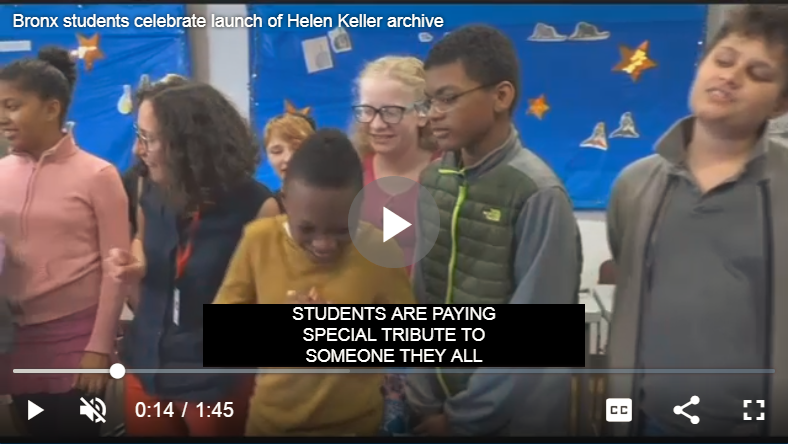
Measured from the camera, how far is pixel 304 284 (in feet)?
4.09

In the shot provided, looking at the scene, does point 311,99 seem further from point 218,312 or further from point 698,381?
point 698,381

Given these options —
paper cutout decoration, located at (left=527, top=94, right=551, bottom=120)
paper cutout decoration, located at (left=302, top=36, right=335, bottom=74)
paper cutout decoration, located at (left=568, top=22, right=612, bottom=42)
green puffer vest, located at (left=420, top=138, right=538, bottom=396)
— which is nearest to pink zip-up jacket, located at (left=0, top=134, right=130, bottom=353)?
paper cutout decoration, located at (left=302, top=36, right=335, bottom=74)

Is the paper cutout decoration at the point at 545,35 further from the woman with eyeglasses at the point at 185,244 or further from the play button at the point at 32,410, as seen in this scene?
the play button at the point at 32,410

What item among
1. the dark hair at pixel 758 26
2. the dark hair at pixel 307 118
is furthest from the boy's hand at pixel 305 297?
the dark hair at pixel 758 26

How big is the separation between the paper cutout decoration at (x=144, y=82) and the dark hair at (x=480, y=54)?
44cm


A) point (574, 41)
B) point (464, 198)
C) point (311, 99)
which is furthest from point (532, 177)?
point (311, 99)

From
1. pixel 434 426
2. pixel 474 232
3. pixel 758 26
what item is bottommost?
pixel 434 426

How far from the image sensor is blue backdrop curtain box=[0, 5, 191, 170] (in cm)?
122

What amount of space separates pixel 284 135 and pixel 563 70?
449 mm

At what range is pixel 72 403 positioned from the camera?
1.29 meters

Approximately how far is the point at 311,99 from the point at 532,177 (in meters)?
0.37

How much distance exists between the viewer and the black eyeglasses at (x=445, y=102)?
1217 mm
